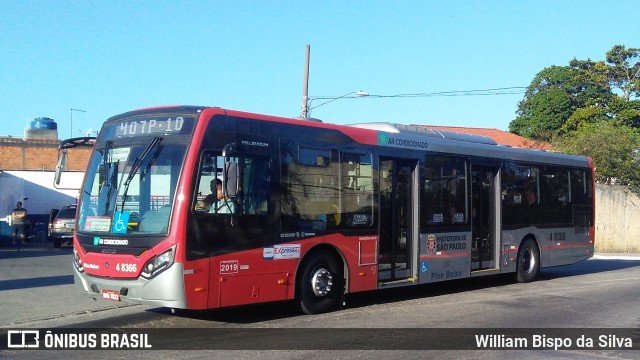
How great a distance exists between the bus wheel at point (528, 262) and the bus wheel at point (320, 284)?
21.5 feet

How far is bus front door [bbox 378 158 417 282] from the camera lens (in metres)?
12.7

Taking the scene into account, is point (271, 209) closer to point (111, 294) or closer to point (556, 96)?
point (111, 294)

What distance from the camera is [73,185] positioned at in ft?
123

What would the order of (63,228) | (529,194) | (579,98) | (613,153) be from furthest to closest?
(579,98), (613,153), (63,228), (529,194)

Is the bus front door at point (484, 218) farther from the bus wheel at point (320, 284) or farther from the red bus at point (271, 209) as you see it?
the bus wheel at point (320, 284)

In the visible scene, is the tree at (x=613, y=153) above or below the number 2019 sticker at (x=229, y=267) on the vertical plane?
above

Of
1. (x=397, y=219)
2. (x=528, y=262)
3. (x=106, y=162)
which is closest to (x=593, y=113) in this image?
(x=528, y=262)

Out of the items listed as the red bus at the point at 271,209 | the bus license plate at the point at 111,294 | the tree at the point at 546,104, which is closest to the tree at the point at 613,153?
the red bus at the point at 271,209

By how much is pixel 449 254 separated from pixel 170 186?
263 inches

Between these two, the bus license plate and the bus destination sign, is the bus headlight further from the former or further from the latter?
the bus destination sign

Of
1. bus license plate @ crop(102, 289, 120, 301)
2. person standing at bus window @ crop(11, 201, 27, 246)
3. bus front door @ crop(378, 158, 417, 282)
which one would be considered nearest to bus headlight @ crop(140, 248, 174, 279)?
bus license plate @ crop(102, 289, 120, 301)

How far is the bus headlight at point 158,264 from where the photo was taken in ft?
30.5

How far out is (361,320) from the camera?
10984 mm

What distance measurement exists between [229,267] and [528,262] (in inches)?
380
